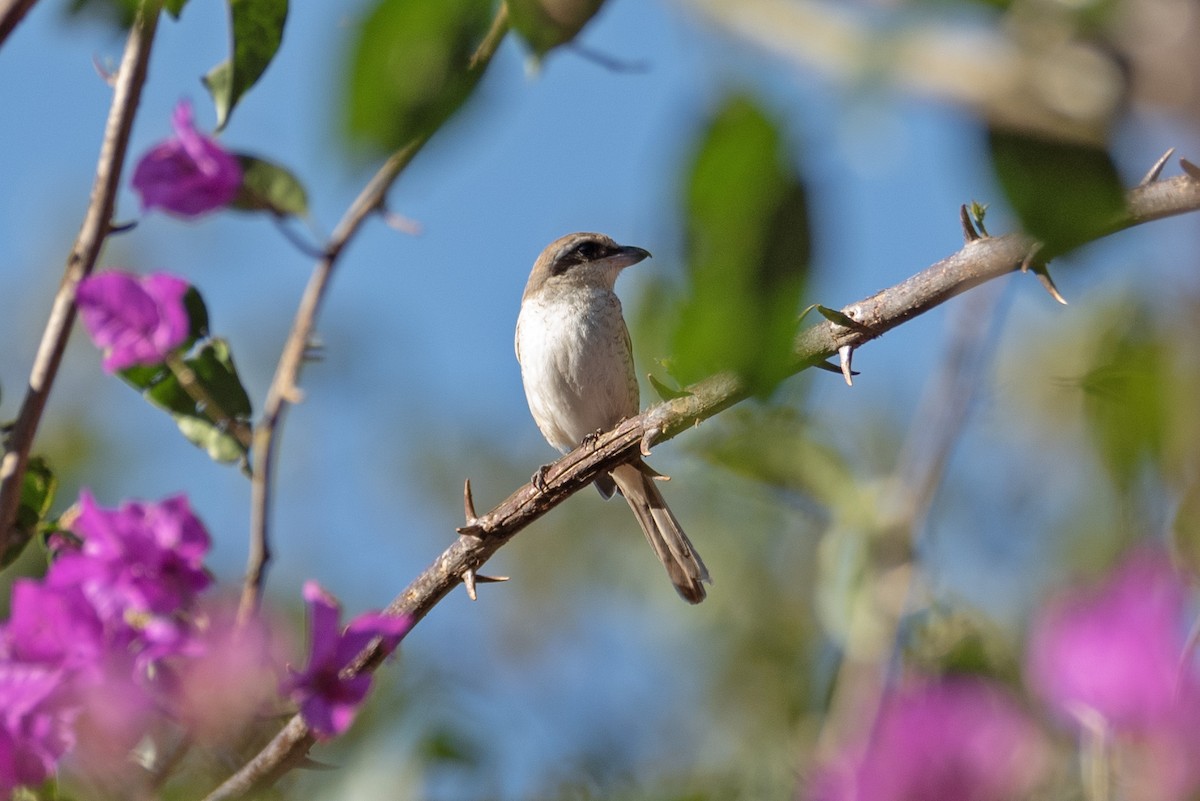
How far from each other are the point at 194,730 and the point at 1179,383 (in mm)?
1387

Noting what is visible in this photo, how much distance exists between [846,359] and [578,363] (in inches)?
169

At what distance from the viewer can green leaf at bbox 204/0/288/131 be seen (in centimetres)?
151

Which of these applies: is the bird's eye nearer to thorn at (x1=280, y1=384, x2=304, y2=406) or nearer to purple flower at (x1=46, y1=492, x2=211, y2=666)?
thorn at (x1=280, y1=384, x2=304, y2=406)

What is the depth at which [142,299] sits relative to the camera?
7.57 feet

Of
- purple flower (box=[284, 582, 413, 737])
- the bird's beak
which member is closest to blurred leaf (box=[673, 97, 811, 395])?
purple flower (box=[284, 582, 413, 737])

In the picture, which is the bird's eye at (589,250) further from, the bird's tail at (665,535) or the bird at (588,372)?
the bird's tail at (665,535)

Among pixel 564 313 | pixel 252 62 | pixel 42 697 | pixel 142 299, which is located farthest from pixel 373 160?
pixel 564 313

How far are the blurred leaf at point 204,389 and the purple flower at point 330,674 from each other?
0.72 metres

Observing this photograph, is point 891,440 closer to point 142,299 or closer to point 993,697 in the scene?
point 142,299

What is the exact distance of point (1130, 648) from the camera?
118cm

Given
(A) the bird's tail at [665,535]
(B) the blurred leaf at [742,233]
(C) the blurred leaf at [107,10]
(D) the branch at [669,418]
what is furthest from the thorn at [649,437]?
(A) the bird's tail at [665,535]

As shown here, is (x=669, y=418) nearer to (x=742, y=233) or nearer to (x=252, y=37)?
(x=252, y=37)

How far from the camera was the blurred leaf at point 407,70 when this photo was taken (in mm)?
847

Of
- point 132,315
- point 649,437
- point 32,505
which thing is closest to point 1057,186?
point 649,437
